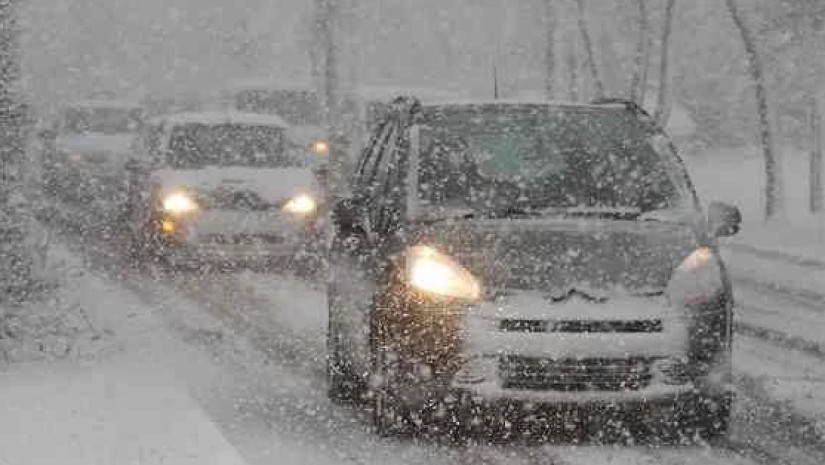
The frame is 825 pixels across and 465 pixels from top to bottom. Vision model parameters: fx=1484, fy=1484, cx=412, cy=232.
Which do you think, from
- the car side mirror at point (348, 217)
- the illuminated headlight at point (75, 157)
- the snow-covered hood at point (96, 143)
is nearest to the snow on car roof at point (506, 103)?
the car side mirror at point (348, 217)

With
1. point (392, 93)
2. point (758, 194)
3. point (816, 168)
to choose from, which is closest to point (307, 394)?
point (816, 168)

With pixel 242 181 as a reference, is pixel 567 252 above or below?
above

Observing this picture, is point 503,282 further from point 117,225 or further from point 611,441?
point 117,225

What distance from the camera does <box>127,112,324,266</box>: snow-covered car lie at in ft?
48.0

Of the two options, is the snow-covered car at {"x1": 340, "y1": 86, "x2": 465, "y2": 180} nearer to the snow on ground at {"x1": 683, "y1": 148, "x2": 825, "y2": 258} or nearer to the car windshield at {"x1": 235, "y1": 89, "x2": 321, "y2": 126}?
the car windshield at {"x1": 235, "y1": 89, "x2": 321, "y2": 126}

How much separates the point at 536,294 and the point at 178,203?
862 cm

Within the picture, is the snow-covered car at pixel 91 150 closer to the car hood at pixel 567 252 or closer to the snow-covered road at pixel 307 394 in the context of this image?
the snow-covered road at pixel 307 394

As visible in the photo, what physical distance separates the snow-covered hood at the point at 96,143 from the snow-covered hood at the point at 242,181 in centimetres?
769

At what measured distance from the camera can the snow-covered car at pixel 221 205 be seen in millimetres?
14625

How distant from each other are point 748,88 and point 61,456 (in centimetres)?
3971

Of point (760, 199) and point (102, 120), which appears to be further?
point (760, 199)

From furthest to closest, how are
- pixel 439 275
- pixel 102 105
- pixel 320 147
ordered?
pixel 102 105
pixel 320 147
pixel 439 275

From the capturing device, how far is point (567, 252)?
22.4ft

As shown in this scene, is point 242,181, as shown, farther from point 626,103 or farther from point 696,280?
point 696,280
